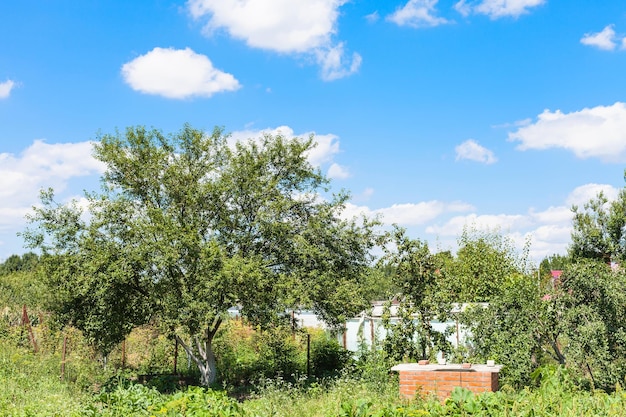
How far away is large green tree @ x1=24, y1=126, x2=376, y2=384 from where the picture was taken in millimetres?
13508

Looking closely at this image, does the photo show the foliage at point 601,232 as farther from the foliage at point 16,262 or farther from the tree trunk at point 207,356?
Answer: the foliage at point 16,262

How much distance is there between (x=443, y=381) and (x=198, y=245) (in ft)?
21.4

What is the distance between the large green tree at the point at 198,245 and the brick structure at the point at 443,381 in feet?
15.1

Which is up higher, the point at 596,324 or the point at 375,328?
the point at 596,324

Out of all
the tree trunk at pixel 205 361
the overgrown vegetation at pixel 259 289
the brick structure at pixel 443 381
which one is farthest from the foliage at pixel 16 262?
the brick structure at pixel 443 381

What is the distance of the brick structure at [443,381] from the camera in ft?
30.1

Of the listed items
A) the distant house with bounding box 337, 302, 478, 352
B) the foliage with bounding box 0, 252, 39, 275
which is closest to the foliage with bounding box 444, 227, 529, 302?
the distant house with bounding box 337, 302, 478, 352

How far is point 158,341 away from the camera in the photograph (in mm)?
17359

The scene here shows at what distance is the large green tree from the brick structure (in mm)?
4598

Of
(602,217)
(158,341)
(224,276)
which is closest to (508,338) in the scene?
(602,217)

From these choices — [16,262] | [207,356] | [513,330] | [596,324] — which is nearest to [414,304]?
[513,330]

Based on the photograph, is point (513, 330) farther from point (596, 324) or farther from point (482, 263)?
point (482, 263)

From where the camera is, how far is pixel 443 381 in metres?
9.23

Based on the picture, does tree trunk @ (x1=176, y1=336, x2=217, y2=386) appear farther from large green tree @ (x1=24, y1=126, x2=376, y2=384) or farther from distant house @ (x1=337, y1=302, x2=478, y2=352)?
distant house @ (x1=337, y1=302, x2=478, y2=352)
